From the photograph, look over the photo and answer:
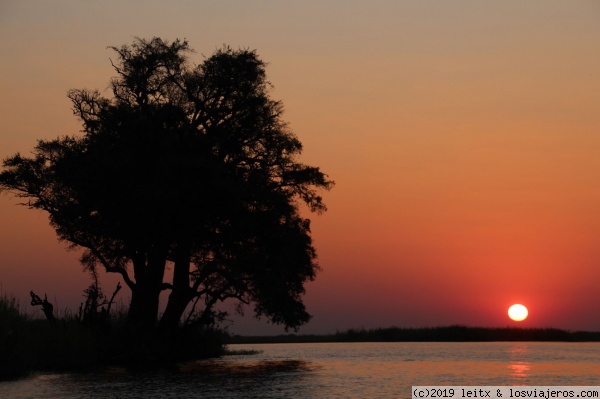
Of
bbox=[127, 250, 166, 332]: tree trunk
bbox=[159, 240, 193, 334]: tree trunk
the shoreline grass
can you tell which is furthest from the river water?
bbox=[127, 250, 166, 332]: tree trunk

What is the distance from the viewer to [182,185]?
50.0 meters

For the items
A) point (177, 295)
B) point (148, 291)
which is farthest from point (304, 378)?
point (148, 291)

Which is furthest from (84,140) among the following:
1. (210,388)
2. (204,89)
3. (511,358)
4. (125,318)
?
(511,358)

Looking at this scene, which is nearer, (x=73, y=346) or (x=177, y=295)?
(x=73, y=346)

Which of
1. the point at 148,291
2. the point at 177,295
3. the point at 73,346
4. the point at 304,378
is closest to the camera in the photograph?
the point at 304,378

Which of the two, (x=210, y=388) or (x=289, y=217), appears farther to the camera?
(x=289, y=217)

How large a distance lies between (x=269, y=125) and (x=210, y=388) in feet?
70.3

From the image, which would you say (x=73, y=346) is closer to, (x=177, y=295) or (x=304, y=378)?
(x=177, y=295)

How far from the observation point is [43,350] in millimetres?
45781

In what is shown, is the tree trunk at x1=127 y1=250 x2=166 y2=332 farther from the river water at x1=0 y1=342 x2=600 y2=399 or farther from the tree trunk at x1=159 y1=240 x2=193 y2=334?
the river water at x1=0 y1=342 x2=600 y2=399

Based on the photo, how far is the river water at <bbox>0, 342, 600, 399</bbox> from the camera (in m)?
36.9

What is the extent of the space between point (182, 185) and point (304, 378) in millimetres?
13036

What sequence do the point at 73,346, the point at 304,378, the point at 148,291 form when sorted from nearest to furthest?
the point at 304,378
the point at 73,346
the point at 148,291

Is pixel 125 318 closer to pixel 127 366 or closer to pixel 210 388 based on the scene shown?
pixel 127 366
